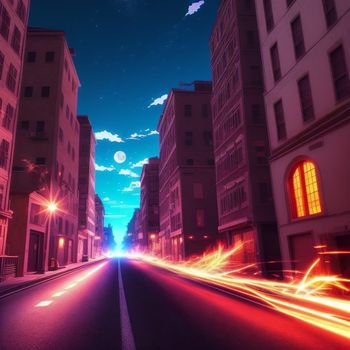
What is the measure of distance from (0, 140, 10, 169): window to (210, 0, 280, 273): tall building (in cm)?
1988

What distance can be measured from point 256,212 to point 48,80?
31.1 meters

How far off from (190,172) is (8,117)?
32.8m

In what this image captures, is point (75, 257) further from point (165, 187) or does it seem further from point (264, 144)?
point (264, 144)

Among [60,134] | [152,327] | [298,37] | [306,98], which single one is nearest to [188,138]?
[60,134]

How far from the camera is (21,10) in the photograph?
3047cm

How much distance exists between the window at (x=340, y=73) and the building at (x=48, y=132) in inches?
1207

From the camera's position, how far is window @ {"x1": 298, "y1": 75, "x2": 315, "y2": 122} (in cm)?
1905

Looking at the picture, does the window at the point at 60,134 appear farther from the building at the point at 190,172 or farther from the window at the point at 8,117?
the building at the point at 190,172

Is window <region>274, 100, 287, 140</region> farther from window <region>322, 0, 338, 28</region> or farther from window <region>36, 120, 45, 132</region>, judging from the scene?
window <region>36, 120, 45, 132</region>

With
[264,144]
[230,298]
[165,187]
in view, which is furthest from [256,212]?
[165,187]

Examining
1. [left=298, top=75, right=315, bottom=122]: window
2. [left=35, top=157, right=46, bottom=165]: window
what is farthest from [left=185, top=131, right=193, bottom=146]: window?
[left=298, top=75, right=315, bottom=122]: window

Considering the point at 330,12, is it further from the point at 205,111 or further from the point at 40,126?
the point at 205,111

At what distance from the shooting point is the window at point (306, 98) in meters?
19.0

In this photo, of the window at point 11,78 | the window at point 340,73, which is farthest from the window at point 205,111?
the window at point 340,73
